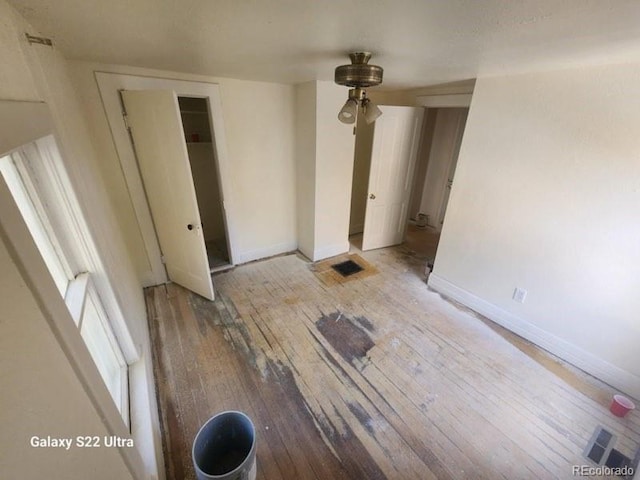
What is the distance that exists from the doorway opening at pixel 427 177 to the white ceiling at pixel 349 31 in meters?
2.01

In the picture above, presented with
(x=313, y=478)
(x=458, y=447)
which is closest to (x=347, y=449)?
(x=313, y=478)

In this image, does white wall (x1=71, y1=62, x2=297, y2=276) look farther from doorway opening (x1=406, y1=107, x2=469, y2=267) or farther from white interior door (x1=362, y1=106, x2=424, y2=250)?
doorway opening (x1=406, y1=107, x2=469, y2=267)

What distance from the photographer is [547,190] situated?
195 cm

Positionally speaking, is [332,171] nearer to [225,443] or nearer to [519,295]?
[519,295]

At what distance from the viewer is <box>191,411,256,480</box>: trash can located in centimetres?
126

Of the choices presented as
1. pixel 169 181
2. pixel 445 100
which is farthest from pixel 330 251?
pixel 445 100

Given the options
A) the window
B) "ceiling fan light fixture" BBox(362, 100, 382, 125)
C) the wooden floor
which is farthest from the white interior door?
the window

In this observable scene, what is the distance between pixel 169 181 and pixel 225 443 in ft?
6.68

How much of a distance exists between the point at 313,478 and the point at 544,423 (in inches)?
59.0

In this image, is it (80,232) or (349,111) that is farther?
(349,111)

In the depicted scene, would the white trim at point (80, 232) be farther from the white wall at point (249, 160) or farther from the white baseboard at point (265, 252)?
the white baseboard at point (265, 252)

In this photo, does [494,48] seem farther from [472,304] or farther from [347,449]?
[347,449]

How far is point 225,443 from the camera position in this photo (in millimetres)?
1401

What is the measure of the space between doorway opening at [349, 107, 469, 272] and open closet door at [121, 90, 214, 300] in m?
2.23
